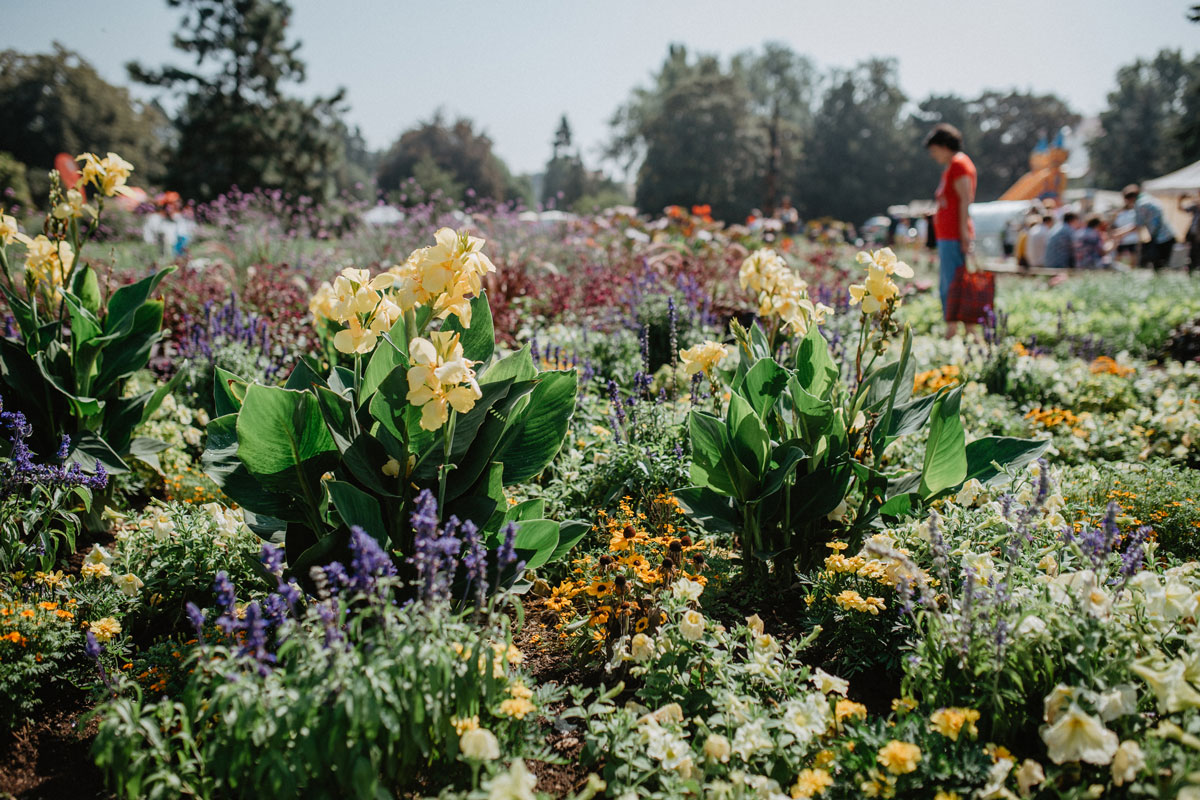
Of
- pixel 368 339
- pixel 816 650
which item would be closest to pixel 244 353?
pixel 368 339

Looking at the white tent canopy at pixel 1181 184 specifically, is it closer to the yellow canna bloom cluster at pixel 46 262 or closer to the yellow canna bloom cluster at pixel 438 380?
the yellow canna bloom cluster at pixel 438 380

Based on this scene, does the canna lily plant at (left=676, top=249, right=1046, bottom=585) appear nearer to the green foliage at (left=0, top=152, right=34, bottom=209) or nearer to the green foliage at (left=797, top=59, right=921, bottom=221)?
the green foliage at (left=0, top=152, right=34, bottom=209)

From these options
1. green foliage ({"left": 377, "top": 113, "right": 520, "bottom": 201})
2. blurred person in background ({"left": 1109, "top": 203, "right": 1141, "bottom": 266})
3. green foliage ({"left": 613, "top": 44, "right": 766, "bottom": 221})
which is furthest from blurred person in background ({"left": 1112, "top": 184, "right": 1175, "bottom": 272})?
green foliage ({"left": 377, "top": 113, "right": 520, "bottom": 201})

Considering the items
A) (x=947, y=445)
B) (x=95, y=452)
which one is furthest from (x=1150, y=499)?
(x=95, y=452)

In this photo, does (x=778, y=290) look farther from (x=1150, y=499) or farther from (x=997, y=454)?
(x=1150, y=499)

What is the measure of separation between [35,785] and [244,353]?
2.63 m

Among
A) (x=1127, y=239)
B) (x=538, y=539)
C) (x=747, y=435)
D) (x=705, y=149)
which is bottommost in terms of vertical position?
(x=538, y=539)

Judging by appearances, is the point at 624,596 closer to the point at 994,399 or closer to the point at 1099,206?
the point at 994,399

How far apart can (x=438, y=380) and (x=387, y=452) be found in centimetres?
43

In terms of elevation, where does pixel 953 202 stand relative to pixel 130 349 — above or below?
above

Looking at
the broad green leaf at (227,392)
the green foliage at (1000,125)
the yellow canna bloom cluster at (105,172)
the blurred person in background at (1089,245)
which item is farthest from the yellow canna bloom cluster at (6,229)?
the green foliage at (1000,125)

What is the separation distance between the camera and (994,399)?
373cm

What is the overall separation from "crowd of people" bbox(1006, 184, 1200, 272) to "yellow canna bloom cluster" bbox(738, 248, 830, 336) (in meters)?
11.7

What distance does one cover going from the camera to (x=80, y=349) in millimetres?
2553
